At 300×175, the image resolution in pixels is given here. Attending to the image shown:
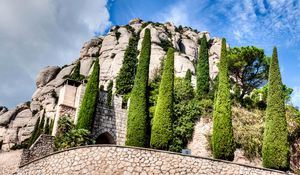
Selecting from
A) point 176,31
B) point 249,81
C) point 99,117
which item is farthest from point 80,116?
point 176,31

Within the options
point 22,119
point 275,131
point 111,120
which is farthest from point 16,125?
point 275,131

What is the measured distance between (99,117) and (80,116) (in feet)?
7.41

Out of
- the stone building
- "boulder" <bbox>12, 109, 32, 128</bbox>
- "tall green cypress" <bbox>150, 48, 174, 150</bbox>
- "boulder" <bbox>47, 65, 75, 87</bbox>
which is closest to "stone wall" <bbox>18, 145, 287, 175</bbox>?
"tall green cypress" <bbox>150, 48, 174, 150</bbox>

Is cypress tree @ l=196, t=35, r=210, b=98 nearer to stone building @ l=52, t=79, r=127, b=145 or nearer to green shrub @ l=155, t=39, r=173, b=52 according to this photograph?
stone building @ l=52, t=79, r=127, b=145

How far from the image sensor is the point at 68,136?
2272 centimetres

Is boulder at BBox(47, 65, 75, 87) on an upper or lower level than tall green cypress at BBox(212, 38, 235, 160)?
upper

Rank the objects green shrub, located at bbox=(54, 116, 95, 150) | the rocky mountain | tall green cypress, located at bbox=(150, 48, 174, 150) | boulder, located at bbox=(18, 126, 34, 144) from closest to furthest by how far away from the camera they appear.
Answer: tall green cypress, located at bbox=(150, 48, 174, 150) < green shrub, located at bbox=(54, 116, 95, 150) < boulder, located at bbox=(18, 126, 34, 144) < the rocky mountain

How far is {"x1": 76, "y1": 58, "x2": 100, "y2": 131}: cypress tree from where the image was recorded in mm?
25188

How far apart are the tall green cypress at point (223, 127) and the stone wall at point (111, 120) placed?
31.6 ft

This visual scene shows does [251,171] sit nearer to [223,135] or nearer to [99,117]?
[223,135]

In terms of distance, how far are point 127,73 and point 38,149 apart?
870 inches

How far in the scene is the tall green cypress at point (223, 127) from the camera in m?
19.3

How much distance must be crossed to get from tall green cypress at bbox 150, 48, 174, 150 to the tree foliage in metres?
8.50

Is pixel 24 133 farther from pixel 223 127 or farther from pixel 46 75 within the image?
pixel 223 127
